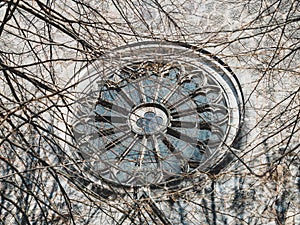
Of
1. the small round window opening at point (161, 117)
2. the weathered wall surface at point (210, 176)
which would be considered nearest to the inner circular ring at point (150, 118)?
the small round window opening at point (161, 117)

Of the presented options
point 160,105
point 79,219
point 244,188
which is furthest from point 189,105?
point 79,219

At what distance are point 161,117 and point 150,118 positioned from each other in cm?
16

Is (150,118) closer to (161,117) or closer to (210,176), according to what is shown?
(161,117)

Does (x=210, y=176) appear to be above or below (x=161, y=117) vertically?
below

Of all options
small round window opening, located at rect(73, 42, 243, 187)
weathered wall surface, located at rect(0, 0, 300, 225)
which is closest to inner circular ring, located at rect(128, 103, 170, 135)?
small round window opening, located at rect(73, 42, 243, 187)

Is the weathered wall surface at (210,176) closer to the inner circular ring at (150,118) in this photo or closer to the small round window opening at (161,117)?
the small round window opening at (161,117)

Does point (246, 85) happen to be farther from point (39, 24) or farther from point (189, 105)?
point (39, 24)

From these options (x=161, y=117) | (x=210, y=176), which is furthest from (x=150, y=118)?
(x=210, y=176)

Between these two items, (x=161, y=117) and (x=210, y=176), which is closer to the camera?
(x=210, y=176)

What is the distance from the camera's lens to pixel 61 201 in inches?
328

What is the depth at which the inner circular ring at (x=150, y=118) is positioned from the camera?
9266 mm

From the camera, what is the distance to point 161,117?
9.45 m

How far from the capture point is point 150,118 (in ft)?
30.8

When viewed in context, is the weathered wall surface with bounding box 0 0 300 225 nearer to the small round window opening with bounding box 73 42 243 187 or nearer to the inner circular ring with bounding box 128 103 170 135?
the small round window opening with bounding box 73 42 243 187
